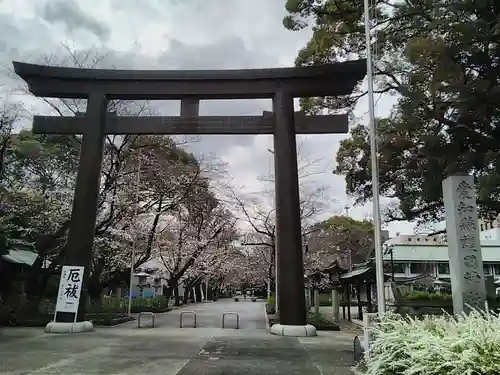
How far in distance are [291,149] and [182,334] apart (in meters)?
7.36

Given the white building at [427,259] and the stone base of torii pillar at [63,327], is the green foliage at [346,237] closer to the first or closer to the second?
the white building at [427,259]

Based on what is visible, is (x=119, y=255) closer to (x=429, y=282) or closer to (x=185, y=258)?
(x=185, y=258)

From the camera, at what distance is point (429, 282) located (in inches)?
1436

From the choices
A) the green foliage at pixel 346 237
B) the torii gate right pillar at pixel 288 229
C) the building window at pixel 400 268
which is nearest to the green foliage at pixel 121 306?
the torii gate right pillar at pixel 288 229

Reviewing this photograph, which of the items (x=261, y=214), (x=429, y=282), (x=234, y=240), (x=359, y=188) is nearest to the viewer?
(x=359, y=188)

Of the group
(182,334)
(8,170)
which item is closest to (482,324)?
(182,334)

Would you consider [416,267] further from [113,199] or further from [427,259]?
[113,199]

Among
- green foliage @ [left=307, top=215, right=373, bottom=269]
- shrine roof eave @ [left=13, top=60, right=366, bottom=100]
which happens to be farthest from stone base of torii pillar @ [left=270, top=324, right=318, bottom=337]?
green foliage @ [left=307, top=215, right=373, bottom=269]

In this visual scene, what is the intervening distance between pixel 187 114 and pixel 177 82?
1233 mm

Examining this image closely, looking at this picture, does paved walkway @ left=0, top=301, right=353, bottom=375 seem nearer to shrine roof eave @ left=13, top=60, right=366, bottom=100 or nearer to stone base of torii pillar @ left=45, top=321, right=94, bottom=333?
stone base of torii pillar @ left=45, top=321, right=94, bottom=333

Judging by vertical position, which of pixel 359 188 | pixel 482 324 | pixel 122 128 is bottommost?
pixel 482 324

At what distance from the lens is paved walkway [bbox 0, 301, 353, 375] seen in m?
8.30

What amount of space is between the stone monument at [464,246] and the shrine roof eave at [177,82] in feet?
20.0

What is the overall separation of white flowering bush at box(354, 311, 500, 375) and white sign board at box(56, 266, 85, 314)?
11457 mm
